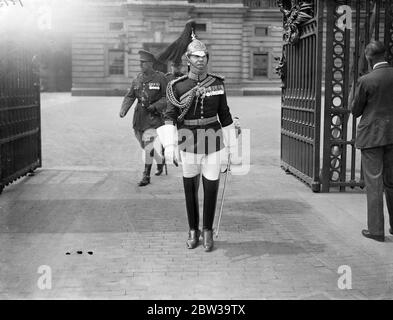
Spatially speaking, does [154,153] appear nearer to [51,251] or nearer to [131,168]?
[131,168]

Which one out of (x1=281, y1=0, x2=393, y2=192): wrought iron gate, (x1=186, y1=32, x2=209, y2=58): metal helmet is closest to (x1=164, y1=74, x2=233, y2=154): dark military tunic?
(x1=186, y1=32, x2=209, y2=58): metal helmet

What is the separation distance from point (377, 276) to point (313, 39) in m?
5.18

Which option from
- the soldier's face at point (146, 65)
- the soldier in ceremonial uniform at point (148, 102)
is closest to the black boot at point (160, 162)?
the soldier in ceremonial uniform at point (148, 102)

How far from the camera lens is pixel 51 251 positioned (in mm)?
6242

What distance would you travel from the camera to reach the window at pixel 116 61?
4391cm

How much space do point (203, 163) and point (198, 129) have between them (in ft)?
1.20

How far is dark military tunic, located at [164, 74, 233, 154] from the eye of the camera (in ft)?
20.4

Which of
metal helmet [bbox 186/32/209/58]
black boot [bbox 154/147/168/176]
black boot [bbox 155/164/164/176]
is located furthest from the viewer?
black boot [bbox 155/164/164/176]

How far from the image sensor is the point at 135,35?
43.6m

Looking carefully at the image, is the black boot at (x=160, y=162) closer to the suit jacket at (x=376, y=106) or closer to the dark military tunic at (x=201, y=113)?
the dark military tunic at (x=201, y=113)

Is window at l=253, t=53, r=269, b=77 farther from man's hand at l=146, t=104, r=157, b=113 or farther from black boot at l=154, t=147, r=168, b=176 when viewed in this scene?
man's hand at l=146, t=104, r=157, b=113

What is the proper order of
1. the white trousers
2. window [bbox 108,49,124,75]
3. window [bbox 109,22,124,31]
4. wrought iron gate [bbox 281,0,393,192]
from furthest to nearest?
1. window [bbox 108,49,124,75]
2. window [bbox 109,22,124,31]
3. wrought iron gate [bbox 281,0,393,192]
4. the white trousers
